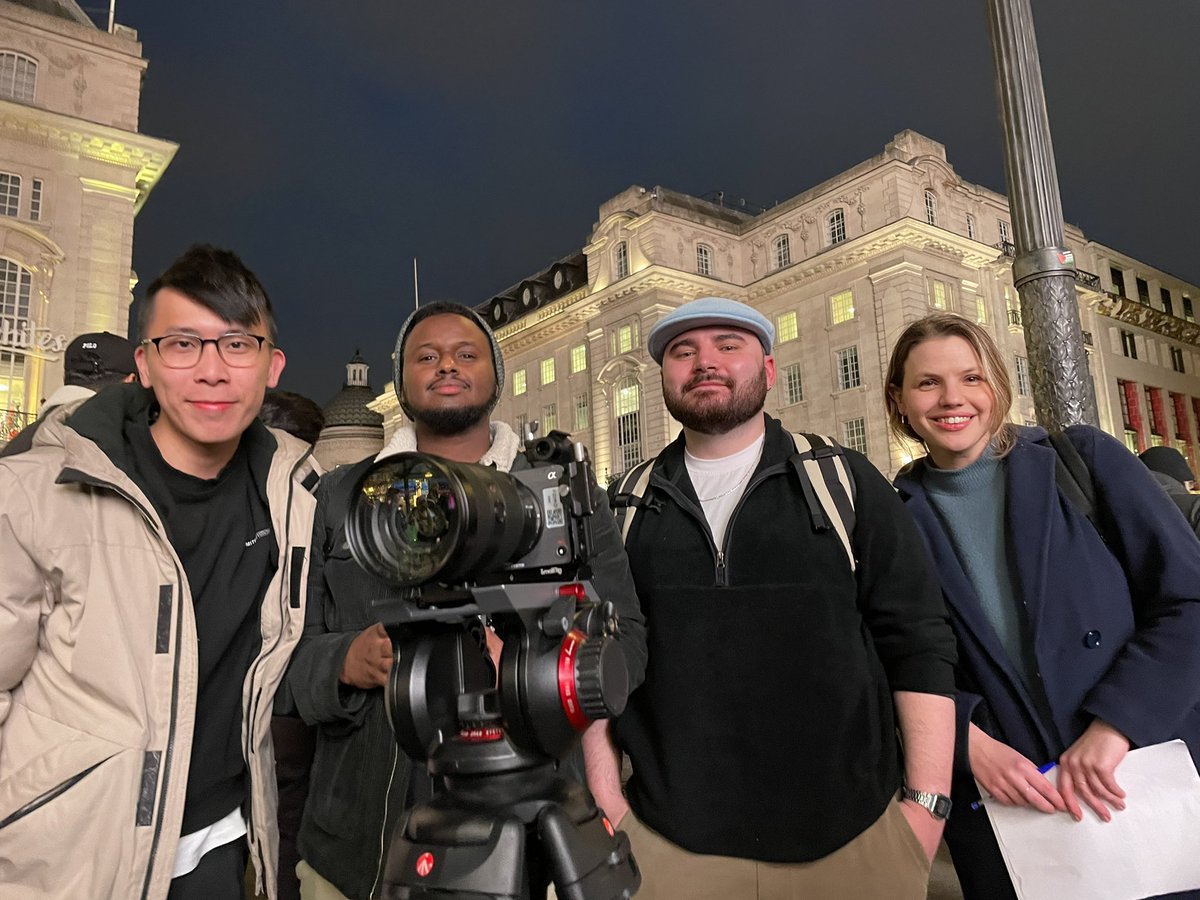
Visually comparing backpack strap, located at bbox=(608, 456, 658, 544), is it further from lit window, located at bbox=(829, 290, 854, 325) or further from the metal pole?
lit window, located at bbox=(829, 290, 854, 325)

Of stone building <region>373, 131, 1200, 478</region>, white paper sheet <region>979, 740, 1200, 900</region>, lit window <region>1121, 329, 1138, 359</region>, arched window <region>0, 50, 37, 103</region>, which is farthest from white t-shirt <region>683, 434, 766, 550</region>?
lit window <region>1121, 329, 1138, 359</region>

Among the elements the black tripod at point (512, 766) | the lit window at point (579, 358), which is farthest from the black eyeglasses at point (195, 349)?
the lit window at point (579, 358)

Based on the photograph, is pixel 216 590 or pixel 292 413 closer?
pixel 216 590

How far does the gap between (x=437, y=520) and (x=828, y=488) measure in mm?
1487

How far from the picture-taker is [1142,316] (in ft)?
144

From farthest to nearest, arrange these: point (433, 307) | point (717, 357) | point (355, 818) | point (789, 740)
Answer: point (433, 307) < point (717, 357) < point (789, 740) < point (355, 818)

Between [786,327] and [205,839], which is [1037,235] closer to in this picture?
[205,839]

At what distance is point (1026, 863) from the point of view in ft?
7.43

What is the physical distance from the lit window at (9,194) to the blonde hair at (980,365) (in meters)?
29.1

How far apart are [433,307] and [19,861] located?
6.83ft

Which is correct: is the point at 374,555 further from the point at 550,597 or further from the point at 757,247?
the point at 757,247

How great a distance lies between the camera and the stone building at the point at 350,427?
64.9 m

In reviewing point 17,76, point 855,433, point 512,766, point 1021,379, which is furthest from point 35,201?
point 1021,379

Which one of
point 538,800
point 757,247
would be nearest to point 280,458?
point 538,800
